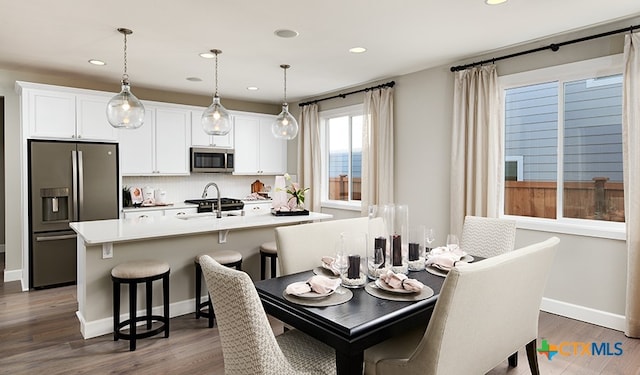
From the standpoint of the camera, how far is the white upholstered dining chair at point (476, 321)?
1.50 meters

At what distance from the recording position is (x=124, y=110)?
303cm

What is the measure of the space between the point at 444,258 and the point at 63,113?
4.59 metres

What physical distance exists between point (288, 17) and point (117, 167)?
3163mm

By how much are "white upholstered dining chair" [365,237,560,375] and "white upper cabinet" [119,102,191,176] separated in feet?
14.8

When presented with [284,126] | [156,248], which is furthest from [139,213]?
[284,126]

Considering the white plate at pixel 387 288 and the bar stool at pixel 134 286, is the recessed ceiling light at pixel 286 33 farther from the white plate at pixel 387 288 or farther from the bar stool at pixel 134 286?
the white plate at pixel 387 288

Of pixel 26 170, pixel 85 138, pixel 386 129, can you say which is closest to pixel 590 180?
pixel 386 129

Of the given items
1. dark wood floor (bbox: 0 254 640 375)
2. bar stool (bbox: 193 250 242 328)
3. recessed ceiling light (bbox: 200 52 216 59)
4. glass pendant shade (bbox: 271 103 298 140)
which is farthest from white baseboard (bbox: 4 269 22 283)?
glass pendant shade (bbox: 271 103 298 140)

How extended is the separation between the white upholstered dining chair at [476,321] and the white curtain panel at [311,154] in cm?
430

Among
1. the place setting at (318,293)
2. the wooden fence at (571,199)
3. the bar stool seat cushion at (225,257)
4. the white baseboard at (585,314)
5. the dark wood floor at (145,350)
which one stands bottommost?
the dark wood floor at (145,350)

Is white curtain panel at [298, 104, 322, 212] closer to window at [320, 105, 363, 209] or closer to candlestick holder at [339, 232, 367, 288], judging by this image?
window at [320, 105, 363, 209]

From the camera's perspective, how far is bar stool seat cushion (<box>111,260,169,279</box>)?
2840 mm

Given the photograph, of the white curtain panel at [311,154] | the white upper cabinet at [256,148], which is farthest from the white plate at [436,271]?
the white upper cabinet at [256,148]

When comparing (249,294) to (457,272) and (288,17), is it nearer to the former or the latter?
(457,272)
